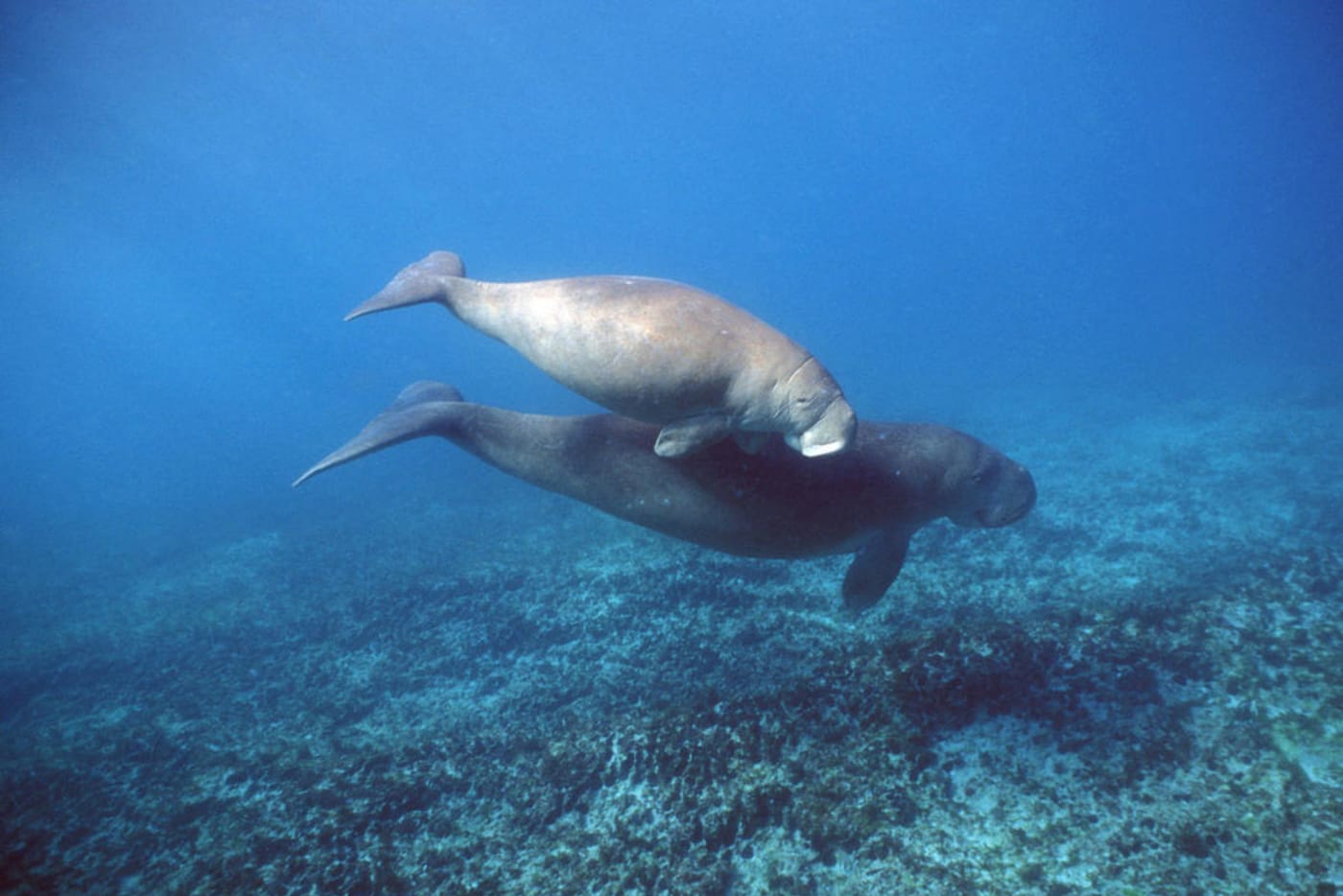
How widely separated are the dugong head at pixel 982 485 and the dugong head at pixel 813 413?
215 centimetres

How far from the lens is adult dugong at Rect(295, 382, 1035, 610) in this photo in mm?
4555

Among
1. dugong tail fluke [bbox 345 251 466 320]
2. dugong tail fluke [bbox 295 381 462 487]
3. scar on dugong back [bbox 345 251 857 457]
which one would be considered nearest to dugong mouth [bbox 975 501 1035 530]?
scar on dugong back [bbox 345 251 857 457]

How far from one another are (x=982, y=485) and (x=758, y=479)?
240 centimetres

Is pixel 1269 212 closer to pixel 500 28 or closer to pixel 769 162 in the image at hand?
pixel 769 162

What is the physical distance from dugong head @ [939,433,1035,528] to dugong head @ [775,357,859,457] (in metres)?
2.15

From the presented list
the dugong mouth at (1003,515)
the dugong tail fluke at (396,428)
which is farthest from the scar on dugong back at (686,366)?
the dugong mouth at (1003,515)

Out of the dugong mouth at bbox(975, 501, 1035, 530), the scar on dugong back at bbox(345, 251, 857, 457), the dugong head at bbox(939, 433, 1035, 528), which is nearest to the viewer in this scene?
the scar on dugong back at bbox(345, 251, 857, 457)

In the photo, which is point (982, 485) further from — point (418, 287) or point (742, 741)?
point (418, 287)

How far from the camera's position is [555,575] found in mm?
8914

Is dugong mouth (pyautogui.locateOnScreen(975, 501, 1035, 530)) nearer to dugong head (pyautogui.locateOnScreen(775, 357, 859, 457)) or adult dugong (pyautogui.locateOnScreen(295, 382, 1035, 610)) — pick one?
adult dugong (pyautogui.locateOnScreen(295, 382, 1035, 610))

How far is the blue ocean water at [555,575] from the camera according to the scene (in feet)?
12.1

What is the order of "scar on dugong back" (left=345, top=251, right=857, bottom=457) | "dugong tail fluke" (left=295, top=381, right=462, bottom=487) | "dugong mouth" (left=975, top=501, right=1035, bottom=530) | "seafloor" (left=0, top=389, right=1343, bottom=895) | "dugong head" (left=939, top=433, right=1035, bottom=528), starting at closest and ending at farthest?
"seafloor" (left=0, top=389, right=1343, bottom=895) → "scar on dugong back" (left=345, top=251, right=857, bottom=457) → "dugong tail fluke" (left=295, top=381, right=462, bottom=487) → "dugong head" (left=939, top=433, right=1035, bottom=528) → "dugong mouth" (left=975, top=501, right=1035, bottom=530)

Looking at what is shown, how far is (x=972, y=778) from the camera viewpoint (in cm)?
369

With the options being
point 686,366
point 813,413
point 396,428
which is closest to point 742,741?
point 813,413
